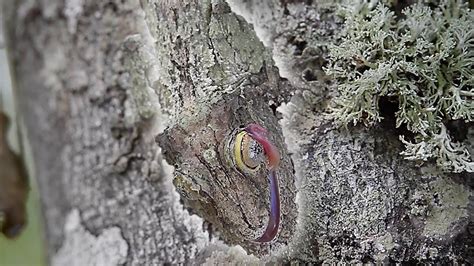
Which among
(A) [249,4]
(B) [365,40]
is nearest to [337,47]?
(B) [365,40]

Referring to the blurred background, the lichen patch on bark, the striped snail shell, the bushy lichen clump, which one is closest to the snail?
the striped snail shell

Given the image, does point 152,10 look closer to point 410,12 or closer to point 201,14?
point 201,14

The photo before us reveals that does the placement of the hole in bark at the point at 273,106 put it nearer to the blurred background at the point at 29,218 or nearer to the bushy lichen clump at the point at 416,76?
the bushy lichen clump at the point at 416,76

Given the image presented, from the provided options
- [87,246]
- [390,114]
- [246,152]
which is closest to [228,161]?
[246,152]

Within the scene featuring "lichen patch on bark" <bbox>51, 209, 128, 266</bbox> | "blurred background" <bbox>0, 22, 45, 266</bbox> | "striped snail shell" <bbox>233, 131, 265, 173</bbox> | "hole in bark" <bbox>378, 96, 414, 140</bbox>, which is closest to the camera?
"striped snail shell" <bbox>233, 131, 265, 173</bbox>

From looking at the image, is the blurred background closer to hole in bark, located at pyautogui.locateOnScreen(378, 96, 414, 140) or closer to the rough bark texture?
the rough bark texture

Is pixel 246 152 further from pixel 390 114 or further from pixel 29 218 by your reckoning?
pixel 29 218
